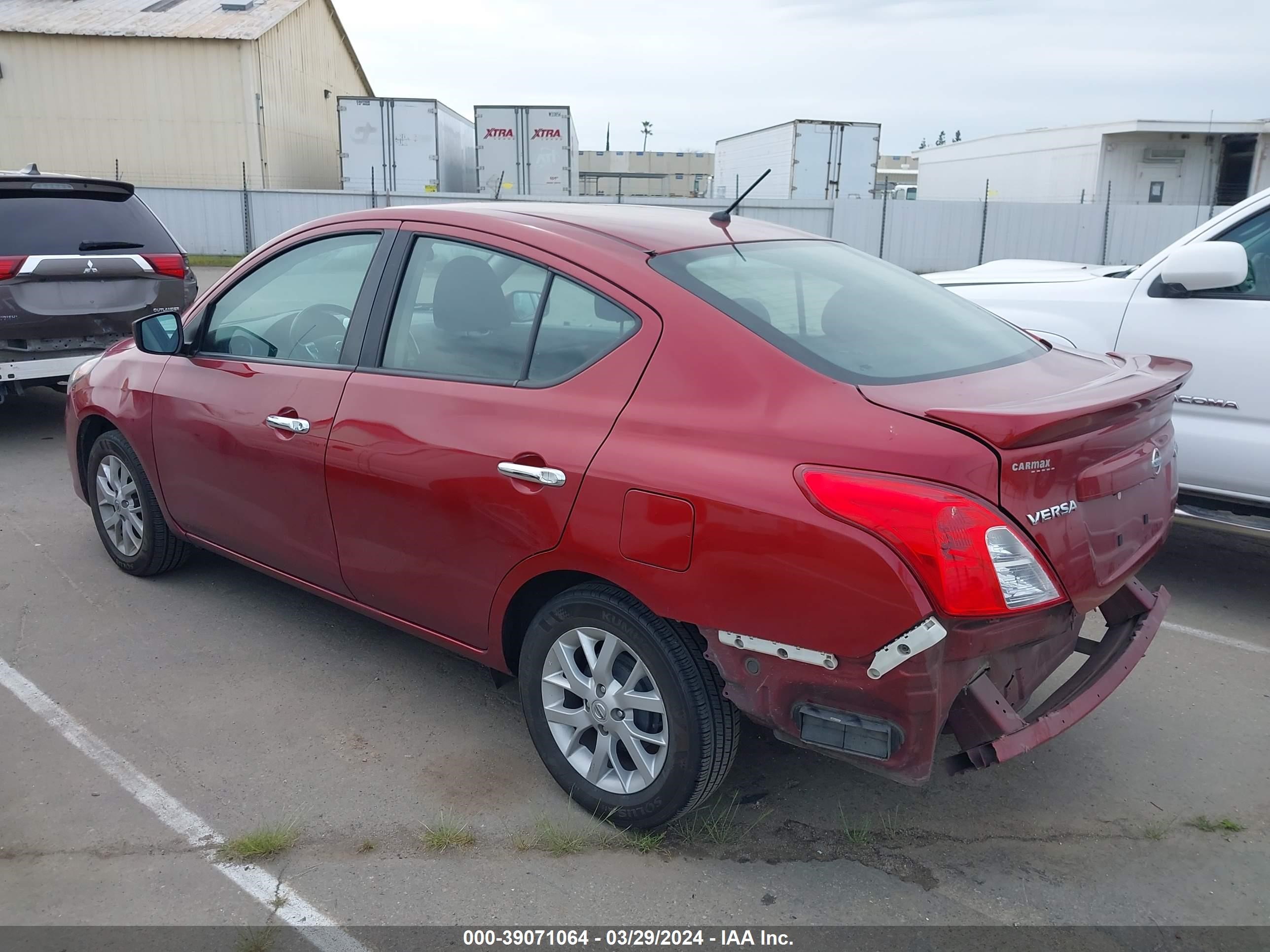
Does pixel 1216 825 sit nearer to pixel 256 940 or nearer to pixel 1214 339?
pixel 1214 339

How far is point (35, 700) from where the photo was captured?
3.69 meters

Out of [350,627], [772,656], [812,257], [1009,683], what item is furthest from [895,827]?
[350,627]

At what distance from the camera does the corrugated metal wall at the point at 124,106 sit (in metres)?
27.0

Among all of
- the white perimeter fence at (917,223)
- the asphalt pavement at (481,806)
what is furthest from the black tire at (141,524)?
the white perimeter fence at (917,223)

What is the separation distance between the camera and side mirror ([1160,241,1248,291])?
4.33 m

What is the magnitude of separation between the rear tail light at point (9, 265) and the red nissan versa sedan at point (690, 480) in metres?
3.60

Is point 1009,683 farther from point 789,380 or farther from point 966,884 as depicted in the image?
point 789,380

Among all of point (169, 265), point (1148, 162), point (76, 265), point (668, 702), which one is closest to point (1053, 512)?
point (668, 702)

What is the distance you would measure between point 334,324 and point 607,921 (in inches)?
87.4

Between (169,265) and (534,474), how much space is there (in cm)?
565

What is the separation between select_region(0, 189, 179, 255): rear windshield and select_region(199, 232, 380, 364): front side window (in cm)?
345

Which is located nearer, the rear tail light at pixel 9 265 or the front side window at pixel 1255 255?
the front side window at pixel 1255 255

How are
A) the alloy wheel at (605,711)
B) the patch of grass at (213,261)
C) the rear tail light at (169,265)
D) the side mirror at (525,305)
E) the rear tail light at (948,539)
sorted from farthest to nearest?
the patch of grass at (213,261) < the rear tail light at (169,265) < the side mirror at (525,305) < the alloy wheel at (605,711) < the rear tail light at (948,539)

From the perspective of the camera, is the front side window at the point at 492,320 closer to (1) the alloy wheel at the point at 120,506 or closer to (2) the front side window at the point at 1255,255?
(1) the alloy wheel at the point at 120,506
